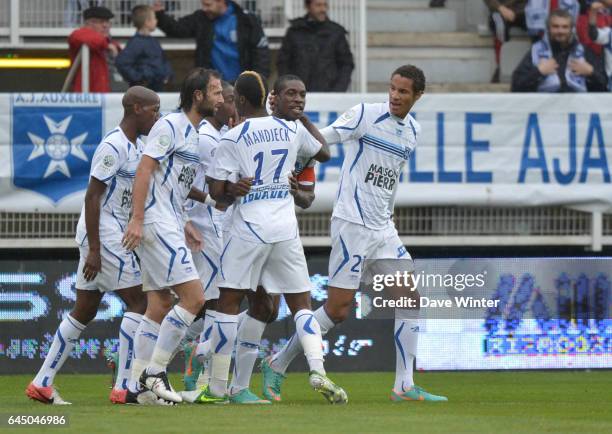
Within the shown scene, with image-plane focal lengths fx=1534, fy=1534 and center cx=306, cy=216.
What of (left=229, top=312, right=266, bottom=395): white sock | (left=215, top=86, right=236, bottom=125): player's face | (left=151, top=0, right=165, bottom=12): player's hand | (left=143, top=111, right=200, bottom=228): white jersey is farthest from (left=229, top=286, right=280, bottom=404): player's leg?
(left=151, top=0, right=165, bottom=12): player's hand

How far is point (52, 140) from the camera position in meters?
14.6

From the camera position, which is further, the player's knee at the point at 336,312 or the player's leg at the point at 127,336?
the player's knee at the point at 336,312

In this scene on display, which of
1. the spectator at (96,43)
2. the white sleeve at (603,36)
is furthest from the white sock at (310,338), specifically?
the white sleeve at (603,36)

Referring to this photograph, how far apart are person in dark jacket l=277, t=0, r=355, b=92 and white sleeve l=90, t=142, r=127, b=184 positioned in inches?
239

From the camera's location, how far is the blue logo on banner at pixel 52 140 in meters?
14.6

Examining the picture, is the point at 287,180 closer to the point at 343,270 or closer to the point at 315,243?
the point at 343,270

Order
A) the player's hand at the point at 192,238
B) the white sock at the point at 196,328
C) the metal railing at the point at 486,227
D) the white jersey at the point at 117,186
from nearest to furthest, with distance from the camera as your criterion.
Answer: the white jersey at the point at 117,186
the player's hand at the point at 192,238
the white sock at the point at 196,328
the metal railing at the point at 486,227

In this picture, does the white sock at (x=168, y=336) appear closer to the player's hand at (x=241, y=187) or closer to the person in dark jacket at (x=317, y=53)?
the player's hand at (x=241, y=187)

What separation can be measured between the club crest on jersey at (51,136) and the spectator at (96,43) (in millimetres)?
Result: 1501

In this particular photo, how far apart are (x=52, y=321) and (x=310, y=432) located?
6.92m

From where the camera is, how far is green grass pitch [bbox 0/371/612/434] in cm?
822

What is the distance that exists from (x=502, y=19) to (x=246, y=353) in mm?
8791

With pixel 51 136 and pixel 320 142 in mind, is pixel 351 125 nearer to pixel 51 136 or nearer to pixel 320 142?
pixel 320 142

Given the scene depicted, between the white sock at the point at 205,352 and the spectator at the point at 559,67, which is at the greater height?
the spectator at the point at 559,67
